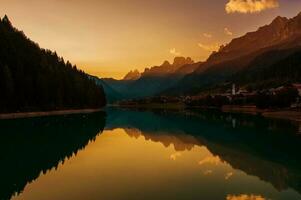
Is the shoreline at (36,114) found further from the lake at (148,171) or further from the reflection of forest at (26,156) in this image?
the lake at (148,171)

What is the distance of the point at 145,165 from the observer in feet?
117

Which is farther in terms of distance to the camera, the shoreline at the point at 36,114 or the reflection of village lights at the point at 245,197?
the shoreline at the point at 36,114

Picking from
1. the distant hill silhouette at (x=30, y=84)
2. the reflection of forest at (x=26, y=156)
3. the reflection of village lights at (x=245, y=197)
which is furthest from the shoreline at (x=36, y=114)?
the reflection of village lights at (x=245, y=197)

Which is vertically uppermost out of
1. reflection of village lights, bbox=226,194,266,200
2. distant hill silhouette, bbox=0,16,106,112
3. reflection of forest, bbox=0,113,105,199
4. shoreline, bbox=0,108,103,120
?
distant hill silhouette, bbox=0,16,106,112

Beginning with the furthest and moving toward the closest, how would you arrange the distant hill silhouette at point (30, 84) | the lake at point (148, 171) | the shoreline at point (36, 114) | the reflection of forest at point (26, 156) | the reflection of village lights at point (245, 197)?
the distant hill silhouette at point (30, 84)
the shoreline at point (36, 114)
the reflection of forest at point (26, 156)
the lake at point (148, 171)
the reflection of village lights at point (245, 197)

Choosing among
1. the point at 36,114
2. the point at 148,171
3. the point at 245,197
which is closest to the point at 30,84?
the point at 36,114

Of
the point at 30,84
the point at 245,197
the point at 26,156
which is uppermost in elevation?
the point at 30,84

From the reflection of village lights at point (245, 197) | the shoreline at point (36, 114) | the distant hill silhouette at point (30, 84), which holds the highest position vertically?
the distant hill silhouette at point (30, 84)

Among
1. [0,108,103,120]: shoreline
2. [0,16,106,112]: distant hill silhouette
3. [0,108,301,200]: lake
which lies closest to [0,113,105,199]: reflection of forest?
[0,108,301,200]: lake

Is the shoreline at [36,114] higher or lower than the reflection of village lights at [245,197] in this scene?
higher

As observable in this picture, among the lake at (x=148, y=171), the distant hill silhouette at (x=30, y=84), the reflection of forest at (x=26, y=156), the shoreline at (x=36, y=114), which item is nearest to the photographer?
the lake at (x=148, y=171)

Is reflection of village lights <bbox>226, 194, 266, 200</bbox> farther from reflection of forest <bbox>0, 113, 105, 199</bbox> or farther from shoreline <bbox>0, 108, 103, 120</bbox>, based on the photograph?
shoreline <bbox>0, 108, 103, 120</bbox>

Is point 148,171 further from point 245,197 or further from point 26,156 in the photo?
point 26,156

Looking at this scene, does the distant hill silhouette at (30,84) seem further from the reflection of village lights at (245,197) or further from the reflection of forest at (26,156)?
the reflection of village lights at (245,197)
